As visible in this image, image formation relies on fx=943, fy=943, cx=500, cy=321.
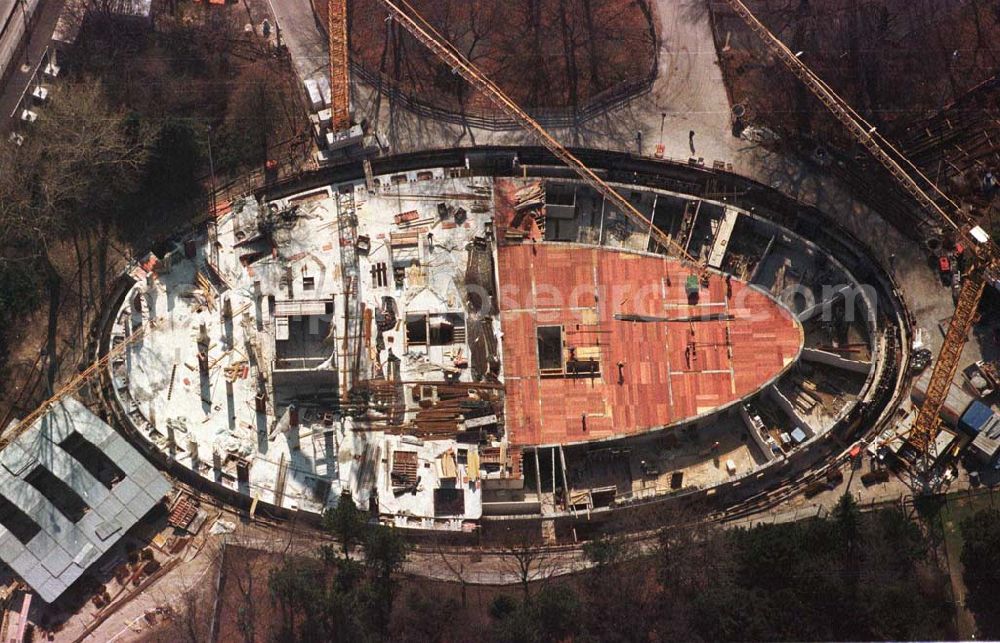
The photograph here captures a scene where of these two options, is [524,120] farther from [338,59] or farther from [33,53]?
[33,53]

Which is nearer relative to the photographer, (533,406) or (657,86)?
(533,406)

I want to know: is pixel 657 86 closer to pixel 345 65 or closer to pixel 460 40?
pixel 460 40

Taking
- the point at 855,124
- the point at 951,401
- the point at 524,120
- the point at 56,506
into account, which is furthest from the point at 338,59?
the point at 951,401

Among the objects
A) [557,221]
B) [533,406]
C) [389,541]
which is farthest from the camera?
[557,221]

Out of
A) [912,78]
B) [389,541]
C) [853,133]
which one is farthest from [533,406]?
[912,78]

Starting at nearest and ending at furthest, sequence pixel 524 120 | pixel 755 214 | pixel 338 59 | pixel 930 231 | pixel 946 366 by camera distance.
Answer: pixel 946 366
pixel 524 120
pixel 338 59
pixel 930 231
pixel 755 214

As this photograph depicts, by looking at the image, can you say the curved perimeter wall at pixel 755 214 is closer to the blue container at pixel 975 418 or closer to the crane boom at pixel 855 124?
the blue container at pixel 975 418

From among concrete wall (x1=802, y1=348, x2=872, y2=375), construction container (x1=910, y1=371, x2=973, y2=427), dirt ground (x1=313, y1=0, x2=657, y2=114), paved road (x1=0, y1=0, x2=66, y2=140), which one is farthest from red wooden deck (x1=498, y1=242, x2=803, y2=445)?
paved road (x1=0, y1=0, x2=66, y2=140)
